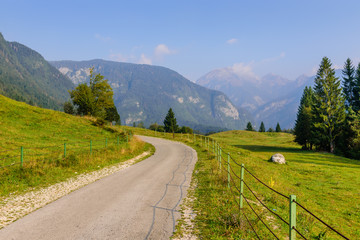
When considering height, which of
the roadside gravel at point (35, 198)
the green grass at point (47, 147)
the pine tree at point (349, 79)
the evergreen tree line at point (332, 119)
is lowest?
the roadside gravel at point (35, 198)

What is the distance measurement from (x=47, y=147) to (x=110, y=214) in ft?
58.8

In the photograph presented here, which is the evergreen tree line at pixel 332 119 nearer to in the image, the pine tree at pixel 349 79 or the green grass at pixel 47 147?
the pine tree at pixel 349 79

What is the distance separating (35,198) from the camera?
11.8 metres

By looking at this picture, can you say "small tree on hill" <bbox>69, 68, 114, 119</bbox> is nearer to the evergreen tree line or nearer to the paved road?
the paved road

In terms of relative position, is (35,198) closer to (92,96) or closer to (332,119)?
(92,96)

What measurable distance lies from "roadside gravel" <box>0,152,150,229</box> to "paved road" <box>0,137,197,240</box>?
507mm

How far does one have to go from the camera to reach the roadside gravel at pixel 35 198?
9594mm

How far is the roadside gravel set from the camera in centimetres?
959

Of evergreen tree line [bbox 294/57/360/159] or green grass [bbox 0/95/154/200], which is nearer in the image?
green grass [bbox 0/95/154/200]

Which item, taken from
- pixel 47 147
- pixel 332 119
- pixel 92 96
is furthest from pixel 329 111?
pixel 92 96

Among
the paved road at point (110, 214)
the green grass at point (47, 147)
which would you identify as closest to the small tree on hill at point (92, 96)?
the green grass at point (47, 147)

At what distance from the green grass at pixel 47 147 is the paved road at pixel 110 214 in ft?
13.7

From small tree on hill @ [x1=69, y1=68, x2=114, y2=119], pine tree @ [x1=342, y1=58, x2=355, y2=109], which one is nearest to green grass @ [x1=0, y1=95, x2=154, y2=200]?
small tree on hill @ [x1=69, y1=68, x2=114, y2=119]

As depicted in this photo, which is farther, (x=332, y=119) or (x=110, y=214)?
(x=332, y=119)
